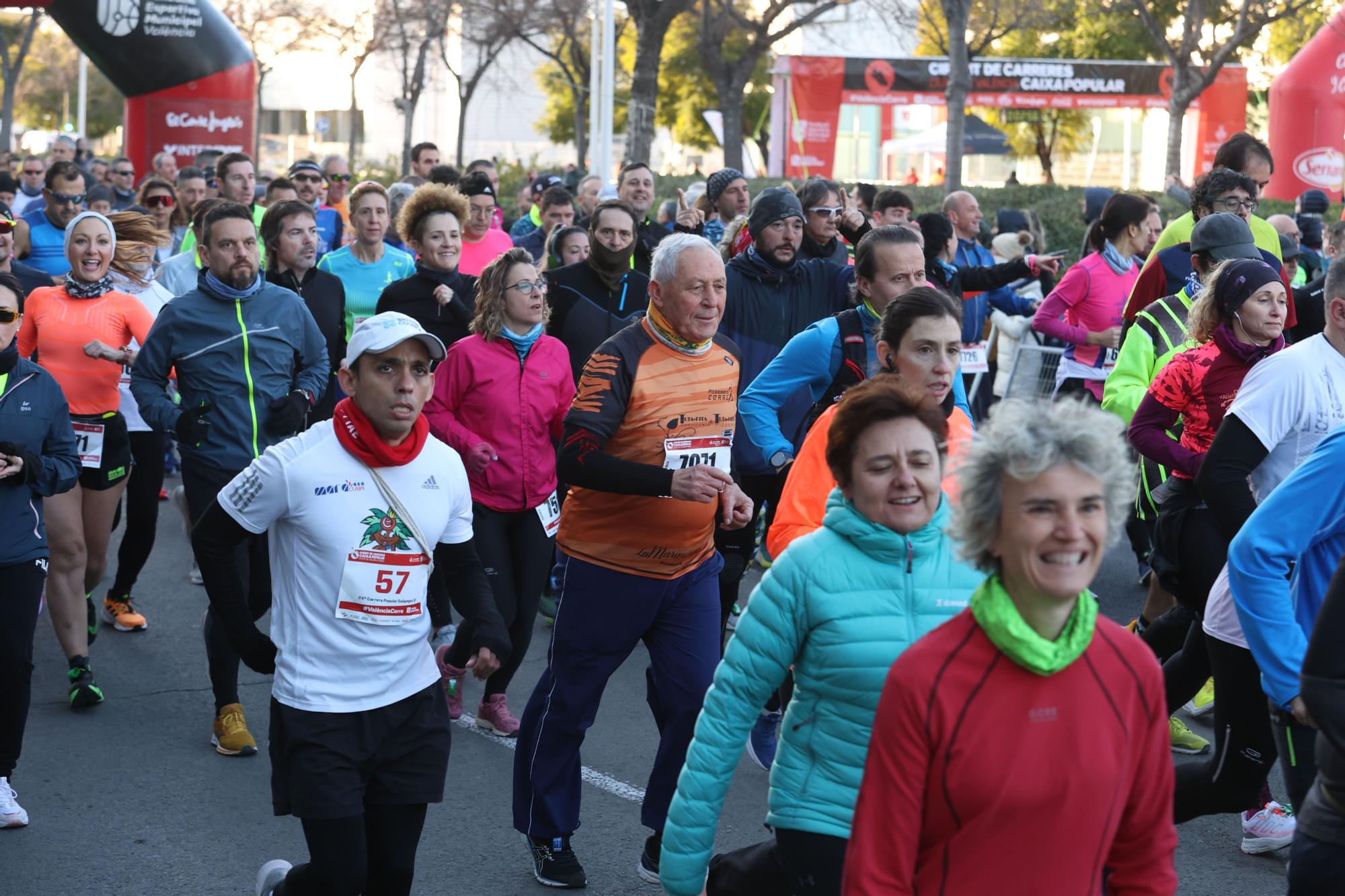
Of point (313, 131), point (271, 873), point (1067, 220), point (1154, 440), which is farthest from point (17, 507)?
point (313, 131)

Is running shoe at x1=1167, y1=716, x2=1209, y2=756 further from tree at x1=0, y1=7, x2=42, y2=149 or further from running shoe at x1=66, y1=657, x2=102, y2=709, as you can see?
tree at x1=0, y1=7, x2=42, y2=149

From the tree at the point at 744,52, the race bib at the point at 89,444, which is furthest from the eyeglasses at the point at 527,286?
the tree at the point at 744,52

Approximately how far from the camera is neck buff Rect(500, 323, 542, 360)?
6.29 m

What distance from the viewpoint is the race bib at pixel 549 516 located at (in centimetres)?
624

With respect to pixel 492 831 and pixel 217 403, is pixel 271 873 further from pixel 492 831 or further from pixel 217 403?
pixel 217 403

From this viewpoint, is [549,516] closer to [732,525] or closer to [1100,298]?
[732,525]

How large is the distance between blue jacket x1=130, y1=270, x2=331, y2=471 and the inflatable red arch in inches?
488

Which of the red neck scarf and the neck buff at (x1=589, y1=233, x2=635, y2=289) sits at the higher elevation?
the neck buff at (x1=589, y1=233, x2=635, y2=289)

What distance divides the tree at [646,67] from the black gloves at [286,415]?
24.4m

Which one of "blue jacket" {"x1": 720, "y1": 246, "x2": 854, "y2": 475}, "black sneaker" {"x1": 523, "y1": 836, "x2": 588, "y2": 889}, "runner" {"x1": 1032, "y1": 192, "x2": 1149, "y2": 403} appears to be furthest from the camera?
"runner" {"x1": 1032, "y1": 192, "x2": 1149, "y2": 403}

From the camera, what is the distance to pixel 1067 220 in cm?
2173

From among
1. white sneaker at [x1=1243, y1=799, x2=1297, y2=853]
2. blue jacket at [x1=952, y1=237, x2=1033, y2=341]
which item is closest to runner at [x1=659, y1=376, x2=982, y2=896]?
white sneaker at [x1=1243, y1=799, x2=1297, y2=853]

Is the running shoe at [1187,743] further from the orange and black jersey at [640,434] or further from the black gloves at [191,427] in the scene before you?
the black gloves at [191,427]

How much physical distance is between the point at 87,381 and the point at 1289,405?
5152mm
